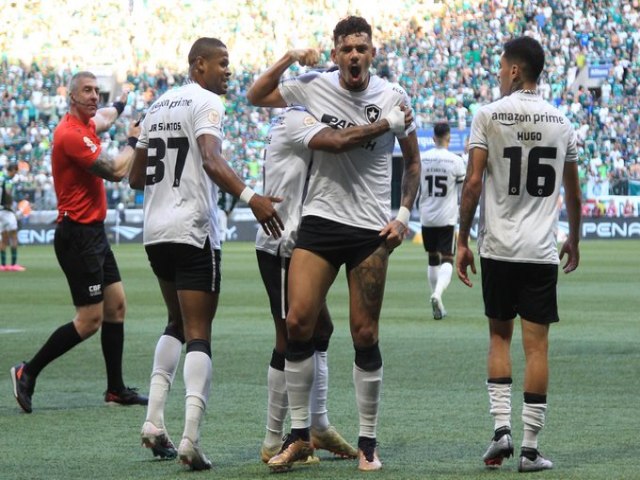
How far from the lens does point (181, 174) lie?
267 inches

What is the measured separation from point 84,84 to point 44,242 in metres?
33.4

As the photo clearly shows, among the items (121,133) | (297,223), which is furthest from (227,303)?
(121,133)

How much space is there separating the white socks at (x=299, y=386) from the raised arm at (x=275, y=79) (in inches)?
53.6

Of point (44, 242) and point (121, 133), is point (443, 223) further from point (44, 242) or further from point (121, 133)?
point (121, 133)

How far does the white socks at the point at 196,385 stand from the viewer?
6.47 meters

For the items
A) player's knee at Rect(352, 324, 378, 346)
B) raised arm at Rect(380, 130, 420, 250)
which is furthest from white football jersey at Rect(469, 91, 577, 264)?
player's knee at Rect(352, 324, 378, 346)

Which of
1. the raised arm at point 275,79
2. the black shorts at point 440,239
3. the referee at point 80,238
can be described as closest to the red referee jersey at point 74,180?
the referee at point 80,238

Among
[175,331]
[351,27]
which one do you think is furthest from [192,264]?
[351,27]

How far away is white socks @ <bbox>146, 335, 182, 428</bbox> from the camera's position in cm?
687

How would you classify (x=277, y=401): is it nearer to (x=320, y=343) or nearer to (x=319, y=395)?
(x=319, y=395)

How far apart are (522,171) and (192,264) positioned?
5.87ft

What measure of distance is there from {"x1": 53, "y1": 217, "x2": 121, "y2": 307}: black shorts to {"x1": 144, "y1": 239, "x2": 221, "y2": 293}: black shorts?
7.47ft

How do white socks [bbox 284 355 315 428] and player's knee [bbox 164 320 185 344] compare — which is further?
player's knee [bbox 164 320 185 344]

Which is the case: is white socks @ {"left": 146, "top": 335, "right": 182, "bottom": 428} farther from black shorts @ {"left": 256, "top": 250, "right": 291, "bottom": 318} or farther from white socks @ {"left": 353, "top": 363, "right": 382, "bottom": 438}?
white socks @ {"left": 353, "top": 363, "right": 382, "bottom": 438}
